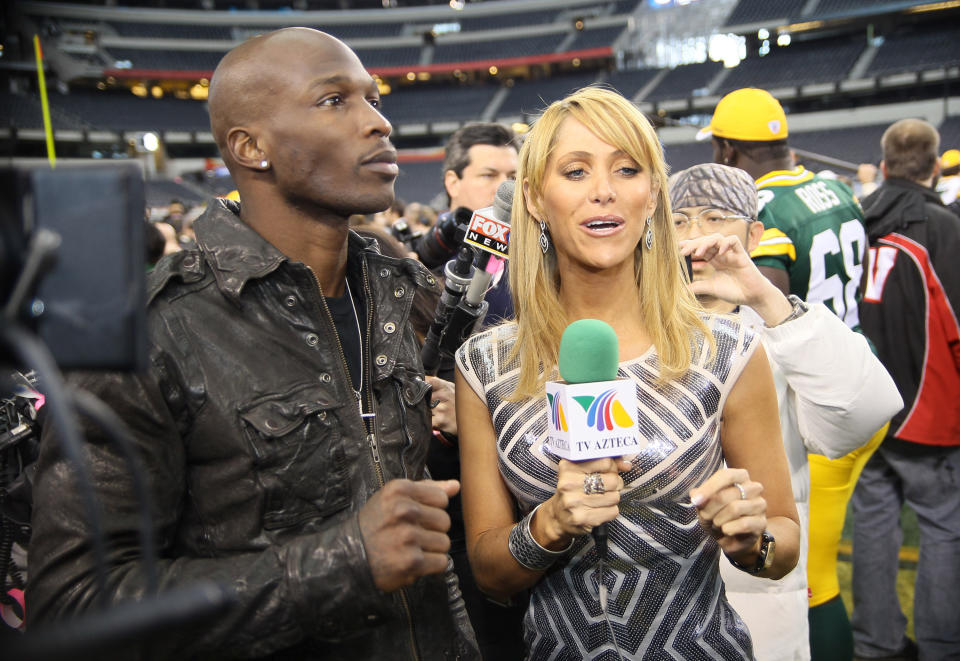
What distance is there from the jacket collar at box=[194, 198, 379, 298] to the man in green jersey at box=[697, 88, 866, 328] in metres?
2.30

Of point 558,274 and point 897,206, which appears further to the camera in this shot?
point 897,206

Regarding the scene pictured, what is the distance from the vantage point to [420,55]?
3781 centimetres

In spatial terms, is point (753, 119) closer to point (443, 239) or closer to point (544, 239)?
point (443, 239)

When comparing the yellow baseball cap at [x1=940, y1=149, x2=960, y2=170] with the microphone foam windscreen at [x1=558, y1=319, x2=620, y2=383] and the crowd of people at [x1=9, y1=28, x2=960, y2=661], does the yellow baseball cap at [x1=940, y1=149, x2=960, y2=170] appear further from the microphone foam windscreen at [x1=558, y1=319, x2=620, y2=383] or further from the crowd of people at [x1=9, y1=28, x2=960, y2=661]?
the microphone foam windscreen at [x1=558, y1=319, x2=620, y2=383]

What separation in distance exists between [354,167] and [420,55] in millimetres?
38818

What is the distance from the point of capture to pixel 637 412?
1544 millimetres

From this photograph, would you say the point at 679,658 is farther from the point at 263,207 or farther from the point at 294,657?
the point at 263,207

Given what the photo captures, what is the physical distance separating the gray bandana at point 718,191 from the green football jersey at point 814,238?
0.65 meters

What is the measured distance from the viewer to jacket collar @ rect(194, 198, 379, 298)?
4.78ft

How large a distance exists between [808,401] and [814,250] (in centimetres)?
127

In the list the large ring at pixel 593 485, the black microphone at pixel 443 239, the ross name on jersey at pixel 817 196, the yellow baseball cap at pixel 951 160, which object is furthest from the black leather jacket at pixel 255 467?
the yellow baseball cap at pixel 951 160

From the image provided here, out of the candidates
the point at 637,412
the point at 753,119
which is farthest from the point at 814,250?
the point at 637,412

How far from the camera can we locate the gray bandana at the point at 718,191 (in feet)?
8.21

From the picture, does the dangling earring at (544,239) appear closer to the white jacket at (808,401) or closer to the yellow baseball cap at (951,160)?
the white jacket at (808,401)
